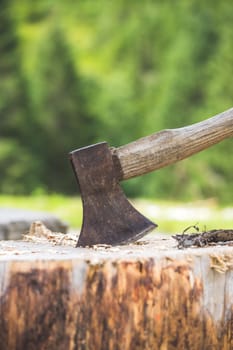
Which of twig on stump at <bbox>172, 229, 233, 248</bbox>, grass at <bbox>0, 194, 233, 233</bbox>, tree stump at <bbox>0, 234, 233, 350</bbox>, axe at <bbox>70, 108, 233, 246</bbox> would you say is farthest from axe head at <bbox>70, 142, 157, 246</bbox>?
grass at <bbox>0, 194, 233, 233</bbox>

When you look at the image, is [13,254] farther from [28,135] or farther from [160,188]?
[28,135]

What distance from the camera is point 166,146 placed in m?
3.31

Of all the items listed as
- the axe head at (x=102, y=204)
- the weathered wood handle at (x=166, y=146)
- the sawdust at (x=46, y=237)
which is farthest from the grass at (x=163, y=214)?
the axe head at (x=102, y=204)

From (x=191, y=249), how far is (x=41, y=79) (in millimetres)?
13168

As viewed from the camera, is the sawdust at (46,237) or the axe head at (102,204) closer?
the axe head at (102,204)

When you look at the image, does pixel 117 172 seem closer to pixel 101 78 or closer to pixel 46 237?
pixel 46 237

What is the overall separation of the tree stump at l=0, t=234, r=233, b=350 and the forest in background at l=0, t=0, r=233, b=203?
443 inches

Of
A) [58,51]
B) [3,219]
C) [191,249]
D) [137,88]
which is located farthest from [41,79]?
[191,249]

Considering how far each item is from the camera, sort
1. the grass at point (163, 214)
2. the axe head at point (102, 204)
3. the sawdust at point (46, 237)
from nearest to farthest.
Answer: the axe head at point (102, 204) → the sawdust at point (46, 237) → the grass at point (163, 214)

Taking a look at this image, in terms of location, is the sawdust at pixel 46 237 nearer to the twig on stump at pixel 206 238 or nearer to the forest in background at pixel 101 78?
the twig on stump at pixel 206 238

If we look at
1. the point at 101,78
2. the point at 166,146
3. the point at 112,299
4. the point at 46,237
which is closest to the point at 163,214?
the point at 46,237

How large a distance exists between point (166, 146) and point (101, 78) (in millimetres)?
12291

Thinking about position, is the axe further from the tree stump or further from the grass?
the grass

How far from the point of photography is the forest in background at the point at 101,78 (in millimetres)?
14711
